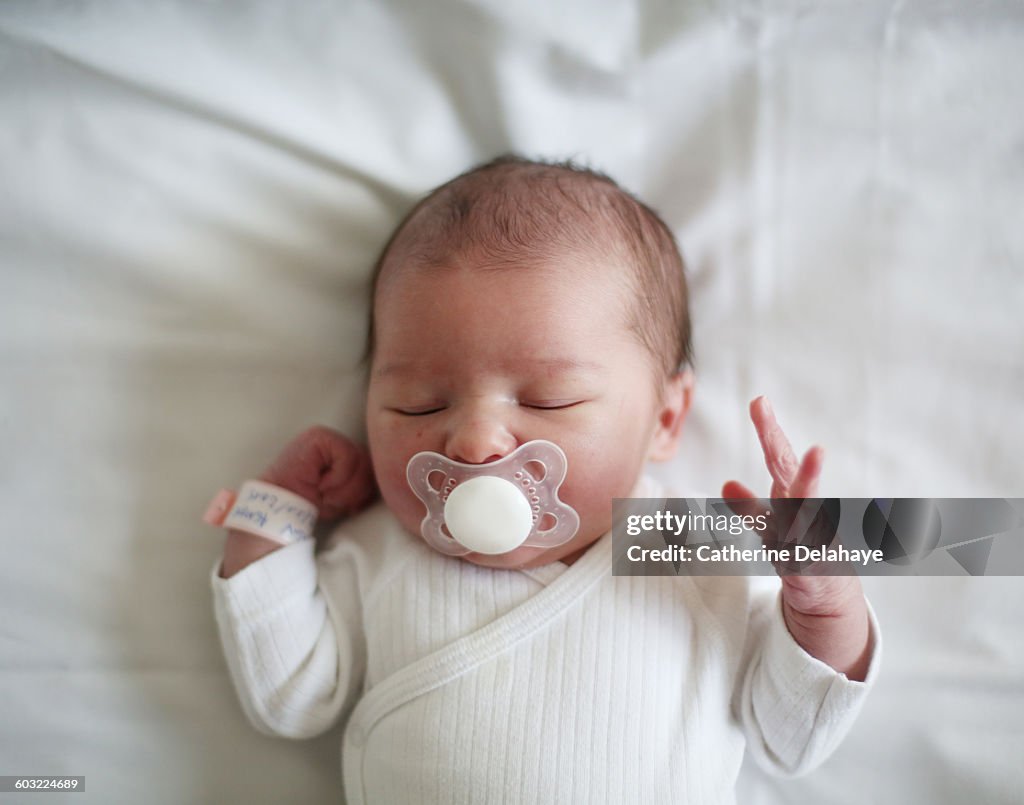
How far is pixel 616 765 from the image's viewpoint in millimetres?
1087

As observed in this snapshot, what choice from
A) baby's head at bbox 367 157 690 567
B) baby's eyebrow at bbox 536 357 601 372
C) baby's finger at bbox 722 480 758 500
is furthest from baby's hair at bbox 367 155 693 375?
baby's finger at bbox 722 480 758 500

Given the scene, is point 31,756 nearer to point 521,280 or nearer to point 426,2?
point 521,280

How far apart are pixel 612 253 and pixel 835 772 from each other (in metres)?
0.92

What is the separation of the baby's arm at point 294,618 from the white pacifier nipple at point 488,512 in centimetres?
33

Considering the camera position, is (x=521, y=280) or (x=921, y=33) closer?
(x=521, y=280)

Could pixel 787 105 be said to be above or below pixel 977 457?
above

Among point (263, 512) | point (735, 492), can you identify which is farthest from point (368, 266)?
point (735, 492)

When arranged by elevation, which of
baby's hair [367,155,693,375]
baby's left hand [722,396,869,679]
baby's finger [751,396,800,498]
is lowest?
baby's left hand [722,396,869,679]

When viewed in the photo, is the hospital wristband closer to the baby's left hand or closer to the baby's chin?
the baby's chin

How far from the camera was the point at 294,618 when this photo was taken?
4.03 ft

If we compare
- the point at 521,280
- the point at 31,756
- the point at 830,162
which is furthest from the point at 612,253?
the point at 31,756

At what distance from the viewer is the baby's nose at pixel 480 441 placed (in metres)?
1.05

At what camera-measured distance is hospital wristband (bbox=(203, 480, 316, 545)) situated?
4.09 feet

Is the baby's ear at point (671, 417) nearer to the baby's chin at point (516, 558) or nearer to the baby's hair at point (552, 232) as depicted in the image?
the baby's hair at point (552, 232)
